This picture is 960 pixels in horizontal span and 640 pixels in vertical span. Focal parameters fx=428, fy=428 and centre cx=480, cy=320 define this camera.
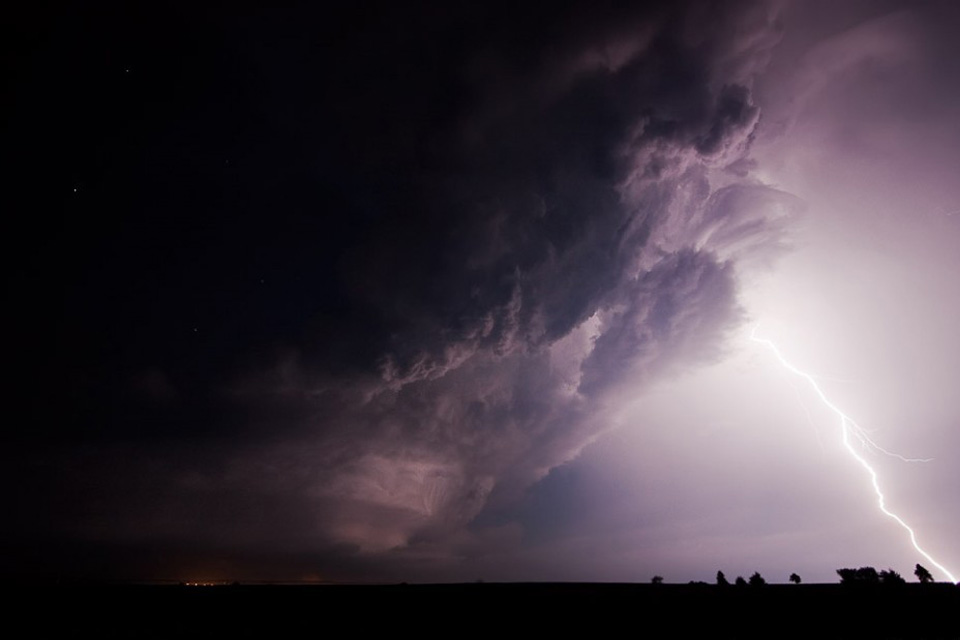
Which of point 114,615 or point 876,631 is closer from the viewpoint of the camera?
point 114,615

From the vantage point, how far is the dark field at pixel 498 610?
9258 mm

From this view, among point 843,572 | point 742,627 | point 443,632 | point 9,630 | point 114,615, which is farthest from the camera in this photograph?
point 843,572

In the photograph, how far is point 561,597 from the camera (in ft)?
35.6

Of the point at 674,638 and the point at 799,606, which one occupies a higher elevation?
the point at 799,606

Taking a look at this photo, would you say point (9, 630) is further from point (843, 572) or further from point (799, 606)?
point (843, 572)

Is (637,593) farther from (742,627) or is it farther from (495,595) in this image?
(495,595)

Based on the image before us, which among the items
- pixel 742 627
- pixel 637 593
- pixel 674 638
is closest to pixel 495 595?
pixel 637 593

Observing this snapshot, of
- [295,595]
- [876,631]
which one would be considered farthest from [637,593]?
[295,595]

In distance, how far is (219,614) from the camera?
948 centimetres

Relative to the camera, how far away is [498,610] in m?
10.4

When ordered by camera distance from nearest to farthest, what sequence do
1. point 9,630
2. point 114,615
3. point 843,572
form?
point 9,630 → point 114,615 → point 843,572

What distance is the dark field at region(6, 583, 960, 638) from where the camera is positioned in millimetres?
9258

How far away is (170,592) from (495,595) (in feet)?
24.5

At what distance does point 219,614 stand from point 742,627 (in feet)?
40.7
